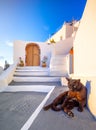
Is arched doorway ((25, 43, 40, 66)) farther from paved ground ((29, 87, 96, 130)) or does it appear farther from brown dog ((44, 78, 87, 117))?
paved ground ((29, 87, 96, 130))

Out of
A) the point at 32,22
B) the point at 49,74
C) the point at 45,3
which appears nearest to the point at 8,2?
the point at 45,3

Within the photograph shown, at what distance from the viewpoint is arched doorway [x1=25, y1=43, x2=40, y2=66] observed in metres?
10.6

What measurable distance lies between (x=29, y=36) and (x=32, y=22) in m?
1.72

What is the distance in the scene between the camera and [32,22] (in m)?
10.8

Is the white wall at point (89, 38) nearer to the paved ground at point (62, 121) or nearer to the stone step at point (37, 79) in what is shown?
the paved ground at point (62, 121)

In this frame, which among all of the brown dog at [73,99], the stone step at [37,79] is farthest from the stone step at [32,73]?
the brown dog at [73,99]

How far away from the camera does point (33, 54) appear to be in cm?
1064

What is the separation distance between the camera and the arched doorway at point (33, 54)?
10.6 meters

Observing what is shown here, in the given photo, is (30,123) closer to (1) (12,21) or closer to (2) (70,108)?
(2) (70,108)

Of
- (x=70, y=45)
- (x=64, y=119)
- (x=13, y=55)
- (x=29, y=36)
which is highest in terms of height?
(x=29, y=36)

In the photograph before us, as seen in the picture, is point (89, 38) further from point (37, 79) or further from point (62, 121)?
point (37, 79)

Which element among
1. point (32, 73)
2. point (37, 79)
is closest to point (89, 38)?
point (37, 79)

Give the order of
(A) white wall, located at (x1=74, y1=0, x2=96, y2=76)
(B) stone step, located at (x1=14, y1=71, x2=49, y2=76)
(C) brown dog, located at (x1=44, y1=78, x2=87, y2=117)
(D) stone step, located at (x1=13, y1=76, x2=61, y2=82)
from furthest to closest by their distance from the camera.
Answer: (B) stone step, located at (x1=14, y1=71, x2=49, y2=76)
(D) stone step, located at (x1=13, y1=76, x2=61, y2=82)
(A) white wall, located at (x1=74, y1=0, x2=96, y2=76)
(C) brown dog, located at (x1=44, y1=78, x2=87, y2=117)

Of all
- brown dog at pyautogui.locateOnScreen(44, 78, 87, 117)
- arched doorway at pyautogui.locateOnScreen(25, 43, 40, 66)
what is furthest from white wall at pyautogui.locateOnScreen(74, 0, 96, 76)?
arched doorway at pyautogui.locateOnScreen(25, 43, 40, 66)
